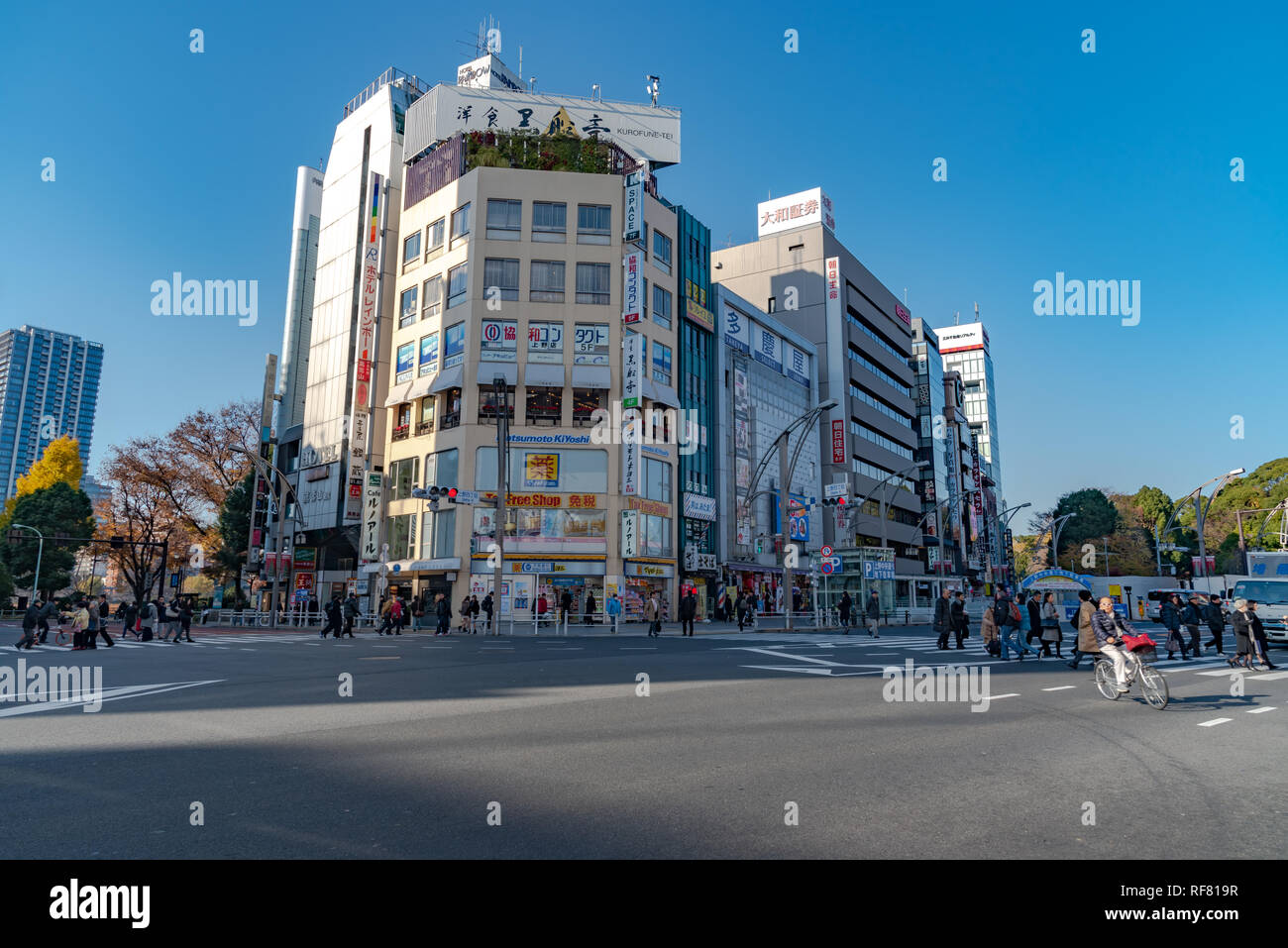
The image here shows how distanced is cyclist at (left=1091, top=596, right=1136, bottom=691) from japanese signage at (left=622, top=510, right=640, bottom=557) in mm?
29106

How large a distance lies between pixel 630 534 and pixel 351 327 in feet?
85.9

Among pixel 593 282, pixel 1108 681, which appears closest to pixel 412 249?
pixel 593 282

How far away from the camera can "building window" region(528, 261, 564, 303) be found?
42.8m

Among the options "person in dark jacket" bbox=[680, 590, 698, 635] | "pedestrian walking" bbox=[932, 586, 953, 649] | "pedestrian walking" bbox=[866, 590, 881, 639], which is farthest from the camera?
"person in dark jacket" bbox=[680, 590, 698, 635]

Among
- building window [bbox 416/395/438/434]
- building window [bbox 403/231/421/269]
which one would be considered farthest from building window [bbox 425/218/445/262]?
building window [bbox 416/395/438/434]

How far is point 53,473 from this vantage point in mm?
66125

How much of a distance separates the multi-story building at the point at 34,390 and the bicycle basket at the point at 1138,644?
704 feet

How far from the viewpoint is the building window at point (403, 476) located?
43.8 metres

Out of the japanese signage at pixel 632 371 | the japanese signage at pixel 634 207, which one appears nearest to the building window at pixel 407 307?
the japanese signage at pixel 634 207

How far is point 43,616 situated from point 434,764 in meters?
22.3

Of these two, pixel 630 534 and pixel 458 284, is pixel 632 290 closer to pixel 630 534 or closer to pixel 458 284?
pixel 458 284

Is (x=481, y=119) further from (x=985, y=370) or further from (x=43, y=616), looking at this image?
(x=985, y=370)

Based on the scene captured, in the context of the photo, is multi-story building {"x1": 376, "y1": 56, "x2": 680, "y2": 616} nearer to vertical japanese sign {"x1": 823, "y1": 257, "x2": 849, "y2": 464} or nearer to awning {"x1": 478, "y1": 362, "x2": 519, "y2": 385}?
awning {"x1": 478, "y1": 362, "x2": 519, "y2": 385}

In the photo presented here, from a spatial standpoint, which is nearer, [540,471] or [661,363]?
[540,471]
